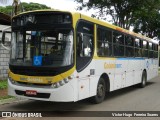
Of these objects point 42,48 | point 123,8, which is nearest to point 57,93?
point 42,48

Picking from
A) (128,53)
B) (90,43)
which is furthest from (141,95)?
(90,43)

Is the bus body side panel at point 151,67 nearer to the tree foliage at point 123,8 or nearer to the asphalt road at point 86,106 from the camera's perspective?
the asphalt road at point 86,106

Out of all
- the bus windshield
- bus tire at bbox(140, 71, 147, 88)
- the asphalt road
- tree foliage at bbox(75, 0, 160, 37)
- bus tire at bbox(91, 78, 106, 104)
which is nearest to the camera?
the bus windshield

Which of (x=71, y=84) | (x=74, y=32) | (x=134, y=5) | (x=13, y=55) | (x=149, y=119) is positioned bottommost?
(x=149, y=119)

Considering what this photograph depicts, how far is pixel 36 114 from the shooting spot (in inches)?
378

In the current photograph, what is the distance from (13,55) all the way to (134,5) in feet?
64.5

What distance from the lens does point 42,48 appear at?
9.91 m

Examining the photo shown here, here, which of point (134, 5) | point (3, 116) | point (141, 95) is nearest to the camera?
point (3, 116)

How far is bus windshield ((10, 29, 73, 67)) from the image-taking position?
9.55 metres

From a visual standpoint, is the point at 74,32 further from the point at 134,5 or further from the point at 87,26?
the point at 134,5

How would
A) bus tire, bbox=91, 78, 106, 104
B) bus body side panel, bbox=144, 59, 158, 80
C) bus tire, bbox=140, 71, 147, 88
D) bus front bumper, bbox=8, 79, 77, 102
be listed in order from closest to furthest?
bus front bumper, bbox=8, 79, 77, 102
bus tire, bbox=91, 78, 106, 104
bus tire, bbox=140, 71, 147, 88
bus body side panel, bbox=144, 59, 158, 80

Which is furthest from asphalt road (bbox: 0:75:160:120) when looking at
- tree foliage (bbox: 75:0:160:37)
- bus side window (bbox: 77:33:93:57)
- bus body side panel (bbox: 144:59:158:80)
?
tree foliage (bbox: 75:0:160:37)

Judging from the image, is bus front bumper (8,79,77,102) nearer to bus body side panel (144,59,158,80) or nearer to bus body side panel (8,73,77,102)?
bus body side panel (8,73,77,102)

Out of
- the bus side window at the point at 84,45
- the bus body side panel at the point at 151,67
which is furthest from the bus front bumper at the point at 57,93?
the bus body side panel at the point at 151,67
